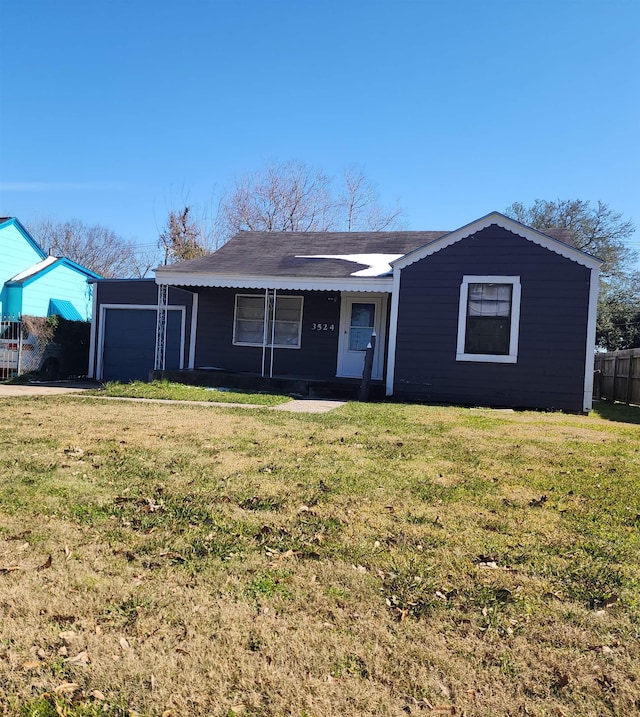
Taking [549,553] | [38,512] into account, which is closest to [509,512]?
[549,553]

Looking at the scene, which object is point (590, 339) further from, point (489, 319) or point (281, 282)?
point (281, 282)

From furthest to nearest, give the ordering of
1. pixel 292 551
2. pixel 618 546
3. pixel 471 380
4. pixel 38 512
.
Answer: pixel 471 380 < pixel 38 512 < pixel 618 546 < pixel 292 551

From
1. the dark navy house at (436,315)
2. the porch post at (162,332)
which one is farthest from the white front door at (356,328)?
the porch post at (162,332)

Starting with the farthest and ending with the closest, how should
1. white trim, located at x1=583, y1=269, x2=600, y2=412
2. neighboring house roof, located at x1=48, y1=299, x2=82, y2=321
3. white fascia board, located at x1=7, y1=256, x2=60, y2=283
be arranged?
1. neighboring house roof, located at x1=48, y1=299, x2=82, y2=321
2. white fascia board, located at x1=7, y1=256, x2=60, y2=283
3. white trim, located at x1=583, y1=269, x2=600, y2=412

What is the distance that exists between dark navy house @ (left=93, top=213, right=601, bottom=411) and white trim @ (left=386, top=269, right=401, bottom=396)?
0.8 inches

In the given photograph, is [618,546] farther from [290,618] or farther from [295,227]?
[295,227]

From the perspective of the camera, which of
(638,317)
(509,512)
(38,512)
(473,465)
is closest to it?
(38,512)

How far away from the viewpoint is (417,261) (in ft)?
38.3

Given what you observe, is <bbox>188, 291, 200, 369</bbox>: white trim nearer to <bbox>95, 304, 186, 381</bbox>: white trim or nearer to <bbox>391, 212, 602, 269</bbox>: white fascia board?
<bbox>95, 304, 186, 381</bbox>: white trim

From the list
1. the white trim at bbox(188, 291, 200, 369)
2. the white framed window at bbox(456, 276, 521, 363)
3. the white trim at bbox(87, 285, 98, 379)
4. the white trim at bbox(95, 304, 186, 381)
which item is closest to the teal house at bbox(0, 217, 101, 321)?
the white trim at bbox(87, 285, 98, 379)

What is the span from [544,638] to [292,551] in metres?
1.36

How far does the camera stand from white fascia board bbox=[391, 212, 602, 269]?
10820 mm

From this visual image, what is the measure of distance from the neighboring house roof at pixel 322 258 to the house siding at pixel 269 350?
864 mm

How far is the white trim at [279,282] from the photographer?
1190 cm
